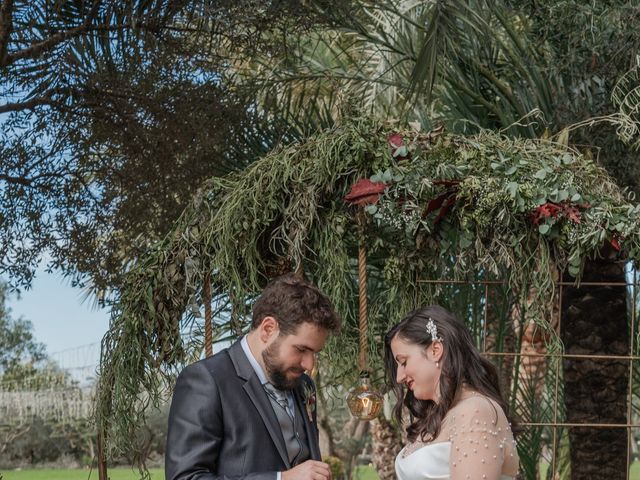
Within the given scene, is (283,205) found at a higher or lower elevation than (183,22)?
lower

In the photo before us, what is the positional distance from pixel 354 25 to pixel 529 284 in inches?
194

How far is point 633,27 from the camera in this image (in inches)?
297

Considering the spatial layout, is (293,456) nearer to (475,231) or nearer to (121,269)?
(475,231)

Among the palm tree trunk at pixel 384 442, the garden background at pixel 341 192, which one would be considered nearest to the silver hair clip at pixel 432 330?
the garden background at pixel 341 192

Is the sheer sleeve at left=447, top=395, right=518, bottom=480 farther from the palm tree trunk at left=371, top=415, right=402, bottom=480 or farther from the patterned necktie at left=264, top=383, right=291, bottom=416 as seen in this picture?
the palm tree trunk at left=371, top=415, right=402, bottom=480

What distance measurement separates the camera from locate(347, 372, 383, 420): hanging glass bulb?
14.6 feet

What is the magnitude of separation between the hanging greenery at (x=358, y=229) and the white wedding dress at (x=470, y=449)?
1.53 m

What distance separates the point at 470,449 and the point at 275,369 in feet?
2.22

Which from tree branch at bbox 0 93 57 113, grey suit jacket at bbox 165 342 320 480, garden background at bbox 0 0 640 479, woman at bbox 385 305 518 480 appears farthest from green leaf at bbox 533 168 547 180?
tree branch at bbox 0 93 57 113

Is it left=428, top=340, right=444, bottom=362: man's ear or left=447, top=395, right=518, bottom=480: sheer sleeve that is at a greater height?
left=428, top=340, right=444, bottom=362: man's ear

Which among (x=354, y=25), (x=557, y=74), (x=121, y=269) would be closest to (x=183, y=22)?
(x=354, y=25)

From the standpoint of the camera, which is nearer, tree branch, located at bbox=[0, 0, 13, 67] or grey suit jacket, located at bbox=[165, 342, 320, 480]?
grey suit jacket, located at bbox=[165, 342, 320, 480]

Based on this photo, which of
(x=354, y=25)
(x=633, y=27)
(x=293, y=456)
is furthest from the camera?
(x=354, y=25)

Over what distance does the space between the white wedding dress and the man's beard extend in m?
0.46
